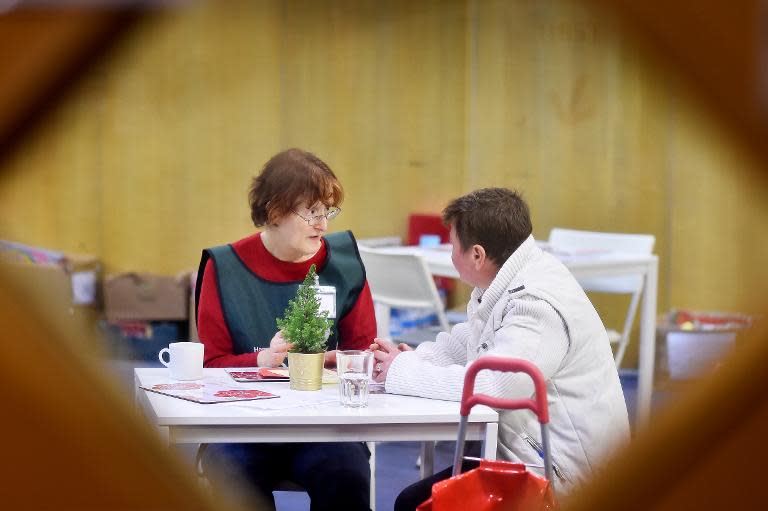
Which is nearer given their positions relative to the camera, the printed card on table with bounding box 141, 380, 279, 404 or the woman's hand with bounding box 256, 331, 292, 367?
the printed card on table with bounding box 141, 380, 279, 404

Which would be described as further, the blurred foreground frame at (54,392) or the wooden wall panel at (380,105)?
the wooden wall panel at (380,105)

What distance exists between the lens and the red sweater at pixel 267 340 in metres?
Result: 2.36

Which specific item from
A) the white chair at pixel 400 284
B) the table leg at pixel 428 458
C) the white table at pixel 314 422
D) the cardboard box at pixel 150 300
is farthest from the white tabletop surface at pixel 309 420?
the cardboard box at pixel 150 300

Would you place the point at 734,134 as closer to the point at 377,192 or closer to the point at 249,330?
the point at 249,330

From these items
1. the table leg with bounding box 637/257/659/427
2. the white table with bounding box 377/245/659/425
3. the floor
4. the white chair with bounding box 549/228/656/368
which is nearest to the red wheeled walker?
the floor

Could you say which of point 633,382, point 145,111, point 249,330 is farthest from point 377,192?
point 249,330

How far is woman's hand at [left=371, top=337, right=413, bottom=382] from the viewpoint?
83.9 inches

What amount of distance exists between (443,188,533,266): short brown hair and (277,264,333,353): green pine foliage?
0.37 metres

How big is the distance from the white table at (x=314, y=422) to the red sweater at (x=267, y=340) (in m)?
0.45

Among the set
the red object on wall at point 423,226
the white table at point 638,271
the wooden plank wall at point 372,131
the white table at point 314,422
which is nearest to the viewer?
the white table at point 314,422

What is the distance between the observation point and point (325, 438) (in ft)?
5.86

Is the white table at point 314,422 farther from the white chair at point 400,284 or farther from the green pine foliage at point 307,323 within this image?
the white chair at point 400,284

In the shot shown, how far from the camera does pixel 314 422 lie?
5.79ft

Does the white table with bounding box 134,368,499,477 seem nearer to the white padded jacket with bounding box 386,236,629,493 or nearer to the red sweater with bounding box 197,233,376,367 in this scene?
the white padded jacket with bounding box 386,236,629,493
